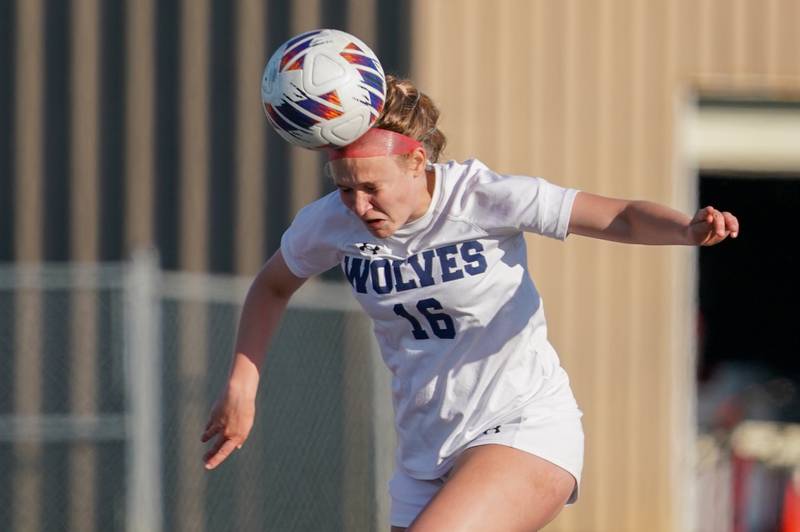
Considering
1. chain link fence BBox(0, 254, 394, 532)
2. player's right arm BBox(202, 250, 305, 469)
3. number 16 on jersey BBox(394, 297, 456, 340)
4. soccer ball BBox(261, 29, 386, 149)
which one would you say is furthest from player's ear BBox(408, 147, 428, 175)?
chain link fence BBox(0, 254, 394, 532)

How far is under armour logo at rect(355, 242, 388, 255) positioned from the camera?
4.21 m

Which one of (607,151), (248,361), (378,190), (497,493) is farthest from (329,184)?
(497,493)

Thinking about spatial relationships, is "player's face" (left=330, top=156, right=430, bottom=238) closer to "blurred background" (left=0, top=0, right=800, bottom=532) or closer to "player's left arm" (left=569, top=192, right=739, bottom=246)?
"player's left arm" (left=569, top=192, right=739, bottom=246)

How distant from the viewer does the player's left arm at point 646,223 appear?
12.5 feet

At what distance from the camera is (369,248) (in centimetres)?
424

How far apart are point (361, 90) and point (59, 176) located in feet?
18.3

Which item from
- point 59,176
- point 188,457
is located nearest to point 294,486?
point 188,457

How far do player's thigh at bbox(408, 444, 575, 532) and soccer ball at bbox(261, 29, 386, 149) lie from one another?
36.7 inches

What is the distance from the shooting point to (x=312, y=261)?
4.45m

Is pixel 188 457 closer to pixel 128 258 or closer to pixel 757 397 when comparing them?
pixel 128 258

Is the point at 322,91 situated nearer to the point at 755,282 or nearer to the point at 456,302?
the point at 456,302

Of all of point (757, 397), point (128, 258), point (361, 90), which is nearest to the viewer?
point (361, 90)

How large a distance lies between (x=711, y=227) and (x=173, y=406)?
180 inches

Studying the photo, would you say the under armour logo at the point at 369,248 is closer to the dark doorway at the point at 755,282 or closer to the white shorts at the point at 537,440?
the white shorts at the point at 537,440
